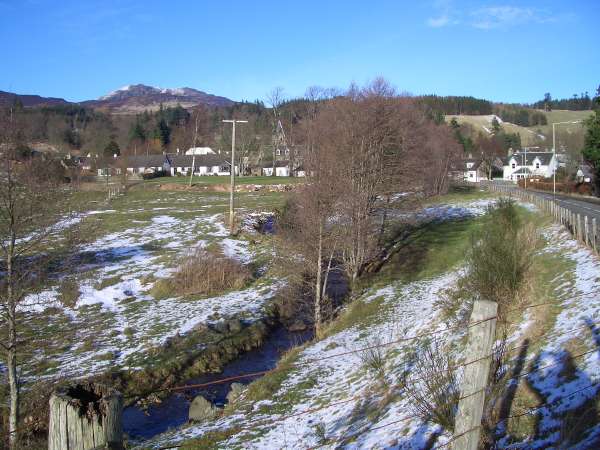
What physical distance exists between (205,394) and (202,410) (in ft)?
5.92

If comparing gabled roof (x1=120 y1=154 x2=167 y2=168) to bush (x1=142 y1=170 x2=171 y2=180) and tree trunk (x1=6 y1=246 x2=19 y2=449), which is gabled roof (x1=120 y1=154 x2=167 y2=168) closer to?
bush (x1=142 y1=170 x2=171 y2=180)

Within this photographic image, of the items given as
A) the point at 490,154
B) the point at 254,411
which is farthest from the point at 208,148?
the point at 254,411

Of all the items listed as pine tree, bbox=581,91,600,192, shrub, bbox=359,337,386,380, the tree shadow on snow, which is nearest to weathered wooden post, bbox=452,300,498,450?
the tree shadow on snow

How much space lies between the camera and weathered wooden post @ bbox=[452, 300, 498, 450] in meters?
3.93

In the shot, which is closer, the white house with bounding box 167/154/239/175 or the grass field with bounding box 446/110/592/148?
the white house with bounding box 167/154/239/175

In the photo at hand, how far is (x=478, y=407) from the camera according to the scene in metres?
3.95

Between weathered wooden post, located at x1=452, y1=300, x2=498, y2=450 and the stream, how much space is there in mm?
9596

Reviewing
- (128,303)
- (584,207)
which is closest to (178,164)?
(584,207)

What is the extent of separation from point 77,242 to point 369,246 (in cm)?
1544

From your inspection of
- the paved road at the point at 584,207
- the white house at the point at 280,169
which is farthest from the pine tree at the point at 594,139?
the white house at the point at 280,169

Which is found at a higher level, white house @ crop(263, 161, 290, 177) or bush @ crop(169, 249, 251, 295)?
white house @ crop(263, 161, 290, 177)

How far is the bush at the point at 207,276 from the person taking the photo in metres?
22.9

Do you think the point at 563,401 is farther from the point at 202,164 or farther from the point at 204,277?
the point at 202,164

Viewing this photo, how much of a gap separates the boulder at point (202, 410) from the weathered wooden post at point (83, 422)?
9493 millimetres
